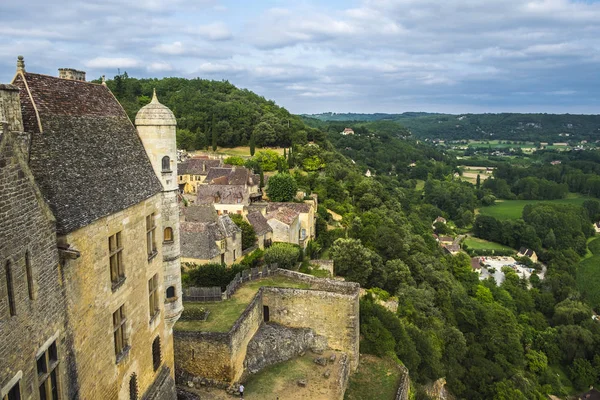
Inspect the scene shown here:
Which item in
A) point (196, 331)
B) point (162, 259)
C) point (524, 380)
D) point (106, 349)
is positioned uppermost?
point (162, 259)

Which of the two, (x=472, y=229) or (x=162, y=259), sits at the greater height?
(x=162, y=259)

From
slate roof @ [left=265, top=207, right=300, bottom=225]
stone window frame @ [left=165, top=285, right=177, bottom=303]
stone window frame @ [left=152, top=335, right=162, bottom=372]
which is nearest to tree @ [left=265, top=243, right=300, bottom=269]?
slate roof @ [left=265, top=207, right=300, bottom=225]

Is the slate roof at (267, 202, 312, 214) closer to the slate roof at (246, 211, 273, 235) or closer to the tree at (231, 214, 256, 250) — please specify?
the slate roof at (246, 211, 273, 235)

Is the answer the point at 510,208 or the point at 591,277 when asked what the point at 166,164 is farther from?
the point at 510,208

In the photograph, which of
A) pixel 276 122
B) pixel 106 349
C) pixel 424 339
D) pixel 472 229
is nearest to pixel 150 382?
pixel 106 349

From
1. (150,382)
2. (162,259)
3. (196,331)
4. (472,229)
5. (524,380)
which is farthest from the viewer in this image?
(472,229)

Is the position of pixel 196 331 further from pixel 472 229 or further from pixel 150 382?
pixel 472 229
